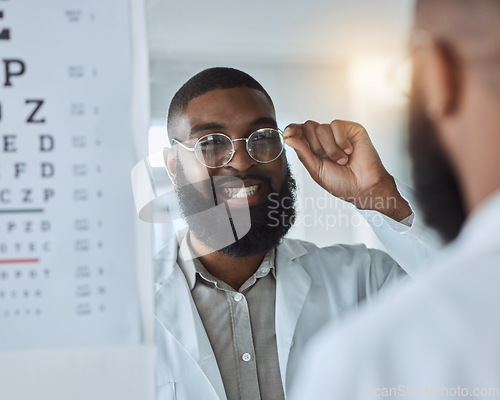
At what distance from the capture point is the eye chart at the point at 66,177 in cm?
56

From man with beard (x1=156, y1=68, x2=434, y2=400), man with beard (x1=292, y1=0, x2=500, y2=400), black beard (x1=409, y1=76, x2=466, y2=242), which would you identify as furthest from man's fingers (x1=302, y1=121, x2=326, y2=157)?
man with beard (x1=292, y1=0, x2=500, y2=400)

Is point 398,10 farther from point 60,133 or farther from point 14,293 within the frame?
point 14,293

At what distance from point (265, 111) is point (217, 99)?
85mm

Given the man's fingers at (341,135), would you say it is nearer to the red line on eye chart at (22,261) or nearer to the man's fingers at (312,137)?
the man's fingers at (312,137)

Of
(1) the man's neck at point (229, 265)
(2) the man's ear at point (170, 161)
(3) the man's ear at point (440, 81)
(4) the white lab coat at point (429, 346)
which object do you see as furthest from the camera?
(1) the man's neck at point (229, 265)

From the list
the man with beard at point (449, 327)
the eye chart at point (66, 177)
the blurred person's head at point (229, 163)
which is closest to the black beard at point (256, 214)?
the blurred person's head at point (229, 163)

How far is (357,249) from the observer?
83 cm

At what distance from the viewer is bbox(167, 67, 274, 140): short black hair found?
0.83 metres

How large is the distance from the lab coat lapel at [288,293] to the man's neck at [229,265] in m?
0.05

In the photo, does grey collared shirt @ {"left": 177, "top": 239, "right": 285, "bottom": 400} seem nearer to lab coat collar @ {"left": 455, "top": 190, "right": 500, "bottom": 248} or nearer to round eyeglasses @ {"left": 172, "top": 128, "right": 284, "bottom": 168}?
round eyeglasses @ {"left": 172, "top": 128, "right": 284, "bottom": 168}

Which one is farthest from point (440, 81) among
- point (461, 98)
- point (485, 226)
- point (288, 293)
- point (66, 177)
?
point (288, 293)

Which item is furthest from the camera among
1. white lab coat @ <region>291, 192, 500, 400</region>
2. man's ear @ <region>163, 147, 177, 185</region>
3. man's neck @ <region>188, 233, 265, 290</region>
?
man's neck @ <region>188, 233, 265, 290</region>

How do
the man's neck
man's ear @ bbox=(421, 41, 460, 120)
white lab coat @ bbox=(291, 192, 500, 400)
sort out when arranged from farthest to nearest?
the man's neck, man's ear @ bbox=(421, 41, 460, 120), white lab coat @ bbox=(291, 192, 500, 400)

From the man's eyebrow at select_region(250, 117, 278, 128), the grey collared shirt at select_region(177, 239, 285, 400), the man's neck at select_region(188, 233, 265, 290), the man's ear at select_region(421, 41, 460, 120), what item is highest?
the man's eyebrow at select_region(250, 117, 278, 128)
